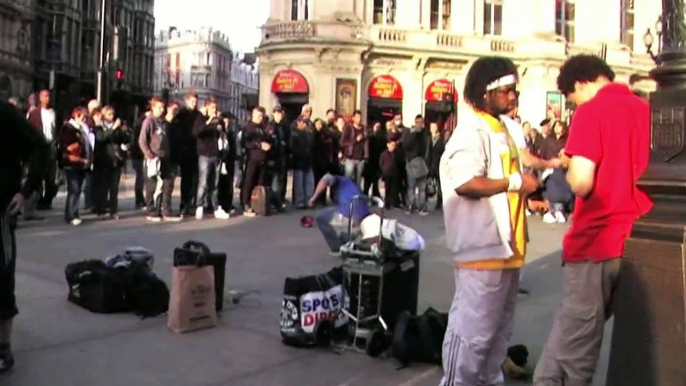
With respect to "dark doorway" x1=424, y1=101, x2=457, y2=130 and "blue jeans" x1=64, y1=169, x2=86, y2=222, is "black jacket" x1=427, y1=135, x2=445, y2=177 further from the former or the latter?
"dark doorway" x1=424, y1=101, x2=457, y2=130

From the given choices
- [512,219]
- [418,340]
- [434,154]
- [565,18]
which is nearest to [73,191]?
[434,154]

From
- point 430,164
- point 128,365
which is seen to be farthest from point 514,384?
point 430,164

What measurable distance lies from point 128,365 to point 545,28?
35.5 metres

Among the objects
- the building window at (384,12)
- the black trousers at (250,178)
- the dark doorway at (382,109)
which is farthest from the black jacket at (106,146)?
the building window at (384,12)

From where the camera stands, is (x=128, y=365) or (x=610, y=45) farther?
(x=610, y=45)

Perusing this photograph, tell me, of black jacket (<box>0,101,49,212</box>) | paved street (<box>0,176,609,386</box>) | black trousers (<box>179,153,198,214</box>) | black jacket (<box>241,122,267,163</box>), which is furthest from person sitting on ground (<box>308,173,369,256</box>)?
black jacket (<box>0,101,49,212</box>)

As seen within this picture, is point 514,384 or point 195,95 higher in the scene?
point 195,95

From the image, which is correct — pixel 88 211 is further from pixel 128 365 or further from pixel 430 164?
pixel 128 365

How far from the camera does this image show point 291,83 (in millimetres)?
35469

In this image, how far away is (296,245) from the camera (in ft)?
38.8

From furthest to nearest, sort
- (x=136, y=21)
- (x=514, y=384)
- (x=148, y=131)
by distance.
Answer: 1. (x=136, y=21)
2. (x=148, y=131)
3. (x=514, y=384)

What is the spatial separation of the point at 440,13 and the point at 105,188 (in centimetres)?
2724

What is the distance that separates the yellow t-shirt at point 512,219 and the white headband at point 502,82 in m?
0.15

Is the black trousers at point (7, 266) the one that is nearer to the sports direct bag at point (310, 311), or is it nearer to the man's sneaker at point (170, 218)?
the sports direct bag at point (310, 311)
